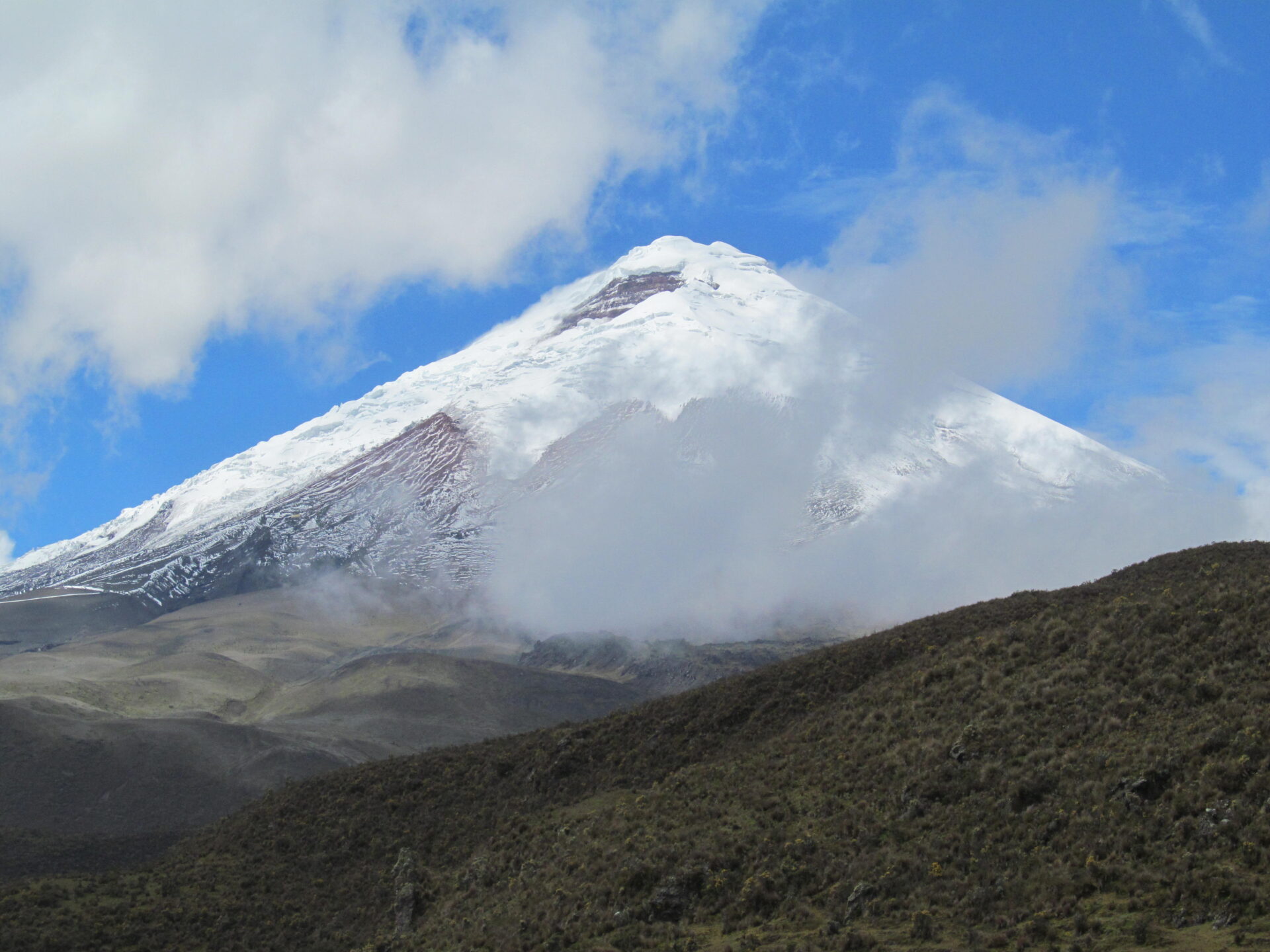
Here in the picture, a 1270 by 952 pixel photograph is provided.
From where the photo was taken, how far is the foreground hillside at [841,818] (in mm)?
19156

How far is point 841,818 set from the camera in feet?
80.2

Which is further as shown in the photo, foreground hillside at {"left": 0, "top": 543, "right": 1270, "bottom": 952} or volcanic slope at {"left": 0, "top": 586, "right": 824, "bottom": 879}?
volcanic slope at {"left": 0, "top": 586, "right": 824, "bottom": 879}

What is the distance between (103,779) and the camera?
75.1m

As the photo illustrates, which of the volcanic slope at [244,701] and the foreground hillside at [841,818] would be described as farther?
the volcanic slope at [244,701]

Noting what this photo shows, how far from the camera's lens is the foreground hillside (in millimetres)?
19156

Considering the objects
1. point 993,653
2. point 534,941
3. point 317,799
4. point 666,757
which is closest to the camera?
point 534,941

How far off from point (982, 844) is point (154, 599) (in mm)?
195376

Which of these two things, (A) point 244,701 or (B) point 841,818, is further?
(A) point 244,701

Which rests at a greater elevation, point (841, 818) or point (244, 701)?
point (244, 701)

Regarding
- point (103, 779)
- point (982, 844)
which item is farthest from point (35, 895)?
point (103, 779)

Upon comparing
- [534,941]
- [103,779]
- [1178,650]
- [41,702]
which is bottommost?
[534,941]

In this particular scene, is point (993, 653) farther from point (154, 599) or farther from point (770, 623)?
point (154, 599)

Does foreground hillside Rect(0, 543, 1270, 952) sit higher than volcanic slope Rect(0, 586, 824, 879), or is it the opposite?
volcanic slope Rect(0, 586, 824, 879)

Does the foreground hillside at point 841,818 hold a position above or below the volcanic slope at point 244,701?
below
